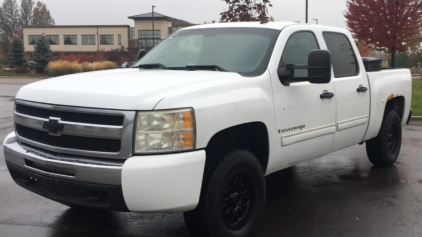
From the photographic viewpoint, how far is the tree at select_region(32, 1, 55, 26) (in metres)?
102

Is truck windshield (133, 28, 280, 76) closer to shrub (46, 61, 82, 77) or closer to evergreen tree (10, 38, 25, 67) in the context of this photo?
shrub (46, 61, 82, 77)

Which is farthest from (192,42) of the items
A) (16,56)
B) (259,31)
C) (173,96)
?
(16,56)

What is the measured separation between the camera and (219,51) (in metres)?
4.98

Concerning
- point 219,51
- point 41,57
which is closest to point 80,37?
point 41,57

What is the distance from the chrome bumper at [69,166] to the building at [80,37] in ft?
256

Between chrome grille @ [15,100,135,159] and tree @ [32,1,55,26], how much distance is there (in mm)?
105129

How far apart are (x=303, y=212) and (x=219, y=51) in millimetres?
1781

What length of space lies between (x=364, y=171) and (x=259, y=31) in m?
2.86

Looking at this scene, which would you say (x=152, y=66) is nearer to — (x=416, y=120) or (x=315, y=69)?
(x=315, y=69)

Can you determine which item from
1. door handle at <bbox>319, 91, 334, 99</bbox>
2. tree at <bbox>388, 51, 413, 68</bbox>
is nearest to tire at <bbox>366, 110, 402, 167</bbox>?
door handle at <bbox>319, 91, 334, 99</bbox>

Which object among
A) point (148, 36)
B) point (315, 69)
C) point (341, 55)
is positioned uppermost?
point (148, 36)

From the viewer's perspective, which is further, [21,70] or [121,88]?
[21,70]

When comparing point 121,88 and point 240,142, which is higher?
point 121,88

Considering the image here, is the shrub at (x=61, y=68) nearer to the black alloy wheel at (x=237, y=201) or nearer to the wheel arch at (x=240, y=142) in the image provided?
the wheel arch at (x=240, y=142)
